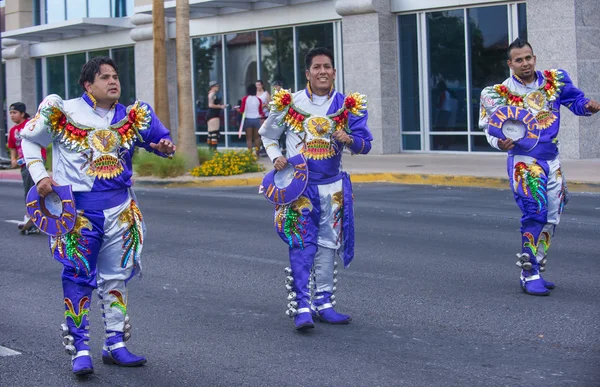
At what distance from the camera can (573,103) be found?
26.6ft

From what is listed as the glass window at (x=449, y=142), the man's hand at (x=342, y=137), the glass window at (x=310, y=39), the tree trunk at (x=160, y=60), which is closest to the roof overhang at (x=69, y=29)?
the glass window at (x=310, y=39)

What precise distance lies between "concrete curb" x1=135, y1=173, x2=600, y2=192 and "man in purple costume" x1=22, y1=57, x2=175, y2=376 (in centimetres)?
1136

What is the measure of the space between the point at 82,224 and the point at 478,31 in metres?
17.9

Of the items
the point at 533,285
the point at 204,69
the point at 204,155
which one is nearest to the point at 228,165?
the point at 204,155

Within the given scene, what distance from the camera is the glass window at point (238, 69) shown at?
28.3 metres

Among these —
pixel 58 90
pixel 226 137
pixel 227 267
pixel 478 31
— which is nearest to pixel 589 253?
pixel 227 267

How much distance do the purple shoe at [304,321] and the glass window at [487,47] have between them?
52.4 ft

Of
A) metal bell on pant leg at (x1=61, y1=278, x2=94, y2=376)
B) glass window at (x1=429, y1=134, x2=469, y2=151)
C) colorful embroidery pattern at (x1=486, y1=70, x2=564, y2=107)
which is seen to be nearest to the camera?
metal bell on pant leg at (x1=61, y1=278, x2=94, y2=376)

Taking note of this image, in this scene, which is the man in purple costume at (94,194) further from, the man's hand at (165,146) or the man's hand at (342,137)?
the man's hand at (342,137)

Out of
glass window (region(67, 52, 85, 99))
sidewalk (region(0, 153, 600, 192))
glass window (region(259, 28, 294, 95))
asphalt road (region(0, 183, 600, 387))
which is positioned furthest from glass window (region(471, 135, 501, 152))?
glass window (region(67, 52, 85, 99))

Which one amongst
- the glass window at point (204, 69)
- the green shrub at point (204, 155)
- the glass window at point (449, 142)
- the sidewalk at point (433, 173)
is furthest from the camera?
the glass window at point (204, 69)

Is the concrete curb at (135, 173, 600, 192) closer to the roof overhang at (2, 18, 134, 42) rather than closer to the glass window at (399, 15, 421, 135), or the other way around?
the glass window at (399, 15, 421, 135)

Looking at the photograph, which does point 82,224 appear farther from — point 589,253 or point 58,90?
point 58,90

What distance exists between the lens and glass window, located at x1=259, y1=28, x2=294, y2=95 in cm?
2714
